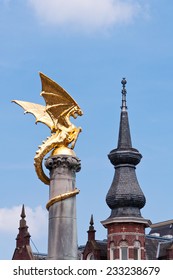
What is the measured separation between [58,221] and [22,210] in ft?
120

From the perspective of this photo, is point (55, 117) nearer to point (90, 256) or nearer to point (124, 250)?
point (124, 250)

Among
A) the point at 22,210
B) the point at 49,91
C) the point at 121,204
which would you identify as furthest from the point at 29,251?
the point at 49,91

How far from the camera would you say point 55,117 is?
2698 centimetres

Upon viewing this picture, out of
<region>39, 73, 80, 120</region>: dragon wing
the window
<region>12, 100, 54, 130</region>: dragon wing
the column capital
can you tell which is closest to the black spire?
the window

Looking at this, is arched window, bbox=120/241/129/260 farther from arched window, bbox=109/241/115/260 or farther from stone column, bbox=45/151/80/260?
stone column, bbox=45/151/80/260

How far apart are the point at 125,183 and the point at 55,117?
31.0 m

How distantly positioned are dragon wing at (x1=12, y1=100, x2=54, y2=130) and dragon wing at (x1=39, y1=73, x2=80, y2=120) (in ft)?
0.65

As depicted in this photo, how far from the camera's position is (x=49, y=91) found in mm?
27266

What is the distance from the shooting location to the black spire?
5716 centimetres

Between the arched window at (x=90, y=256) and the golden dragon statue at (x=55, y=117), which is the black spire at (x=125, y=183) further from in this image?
the golden dragon statue at (x=55, y=117)

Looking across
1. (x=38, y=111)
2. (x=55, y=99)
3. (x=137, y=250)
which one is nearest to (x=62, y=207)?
(x=38, y=111)

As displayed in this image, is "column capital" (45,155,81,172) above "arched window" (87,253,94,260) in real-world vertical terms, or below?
below

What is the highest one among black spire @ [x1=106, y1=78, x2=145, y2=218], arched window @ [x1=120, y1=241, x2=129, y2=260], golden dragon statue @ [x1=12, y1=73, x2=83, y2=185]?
black spire @ [x1=106, y1=78, x2=145, y2=218]

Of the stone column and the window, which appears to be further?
the window
